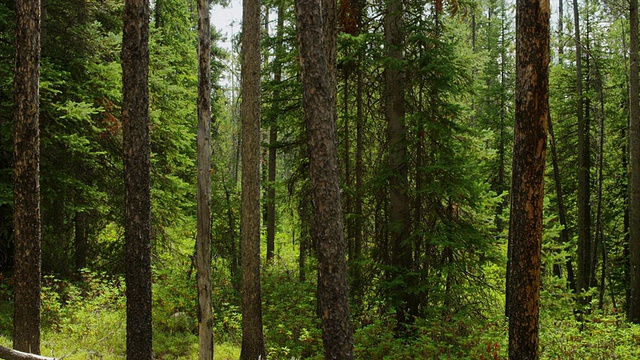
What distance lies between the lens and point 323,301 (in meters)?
6.33

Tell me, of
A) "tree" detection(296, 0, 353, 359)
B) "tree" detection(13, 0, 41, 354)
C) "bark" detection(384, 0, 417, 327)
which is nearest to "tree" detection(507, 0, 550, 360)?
"tree" detection(296, 0, 353, 359)

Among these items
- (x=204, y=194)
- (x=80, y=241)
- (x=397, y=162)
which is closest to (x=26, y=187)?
(x=204, y=194)

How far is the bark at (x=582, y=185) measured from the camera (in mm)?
18125

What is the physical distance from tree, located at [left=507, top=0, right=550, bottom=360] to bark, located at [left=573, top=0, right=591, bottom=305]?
1391 centimetres

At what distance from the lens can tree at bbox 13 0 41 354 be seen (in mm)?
7891

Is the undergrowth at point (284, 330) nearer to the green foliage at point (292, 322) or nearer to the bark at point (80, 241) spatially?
the green foliage at point (292, 322)

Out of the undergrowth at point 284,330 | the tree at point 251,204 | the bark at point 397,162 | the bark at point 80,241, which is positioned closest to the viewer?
the undergrowth at point 284,330

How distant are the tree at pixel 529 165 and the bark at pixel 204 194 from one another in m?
5.59

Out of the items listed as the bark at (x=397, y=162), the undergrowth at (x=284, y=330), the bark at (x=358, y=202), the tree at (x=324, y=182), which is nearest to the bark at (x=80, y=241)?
the undergrowth at (x=284, y=330)

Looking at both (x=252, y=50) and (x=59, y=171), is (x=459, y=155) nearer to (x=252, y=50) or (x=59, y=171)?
(x=252, y=50)

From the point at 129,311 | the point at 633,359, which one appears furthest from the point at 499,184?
the point at 129,311

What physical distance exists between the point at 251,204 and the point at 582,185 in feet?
49.9

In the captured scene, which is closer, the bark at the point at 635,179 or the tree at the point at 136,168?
the tree at the point at 136,168

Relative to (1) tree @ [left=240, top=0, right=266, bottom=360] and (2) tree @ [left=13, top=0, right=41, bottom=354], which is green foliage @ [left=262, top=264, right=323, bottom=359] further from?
(2) tree @ [left=13, top=0, right=41, bottom=354]
